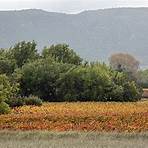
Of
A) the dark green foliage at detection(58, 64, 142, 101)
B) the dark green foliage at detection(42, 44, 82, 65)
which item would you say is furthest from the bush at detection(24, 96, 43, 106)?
the dark green foliage at detection(42, 44, 82, 65)

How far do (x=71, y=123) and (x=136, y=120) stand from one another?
334 centimetres

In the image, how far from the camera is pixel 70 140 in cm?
2106

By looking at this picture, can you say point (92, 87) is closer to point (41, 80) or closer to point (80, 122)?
point (41, 80)

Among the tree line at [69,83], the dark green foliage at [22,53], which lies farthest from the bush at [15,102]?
the dark green foliage at [22,53]

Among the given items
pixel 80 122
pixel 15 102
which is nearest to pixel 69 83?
pixel 15 102

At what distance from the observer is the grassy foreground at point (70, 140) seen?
734 inches

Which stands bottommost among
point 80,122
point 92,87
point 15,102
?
point 80,122

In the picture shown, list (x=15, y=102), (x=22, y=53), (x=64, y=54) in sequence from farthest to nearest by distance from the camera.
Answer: (x=64, y=54) < (x=22, y=53) < (x=15, y=102)

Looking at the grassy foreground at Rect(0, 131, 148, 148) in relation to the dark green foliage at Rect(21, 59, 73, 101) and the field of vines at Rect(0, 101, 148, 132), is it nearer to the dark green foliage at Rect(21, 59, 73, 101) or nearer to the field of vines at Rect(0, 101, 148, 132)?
the field of vines at Rect(0, 101, 148, 132)

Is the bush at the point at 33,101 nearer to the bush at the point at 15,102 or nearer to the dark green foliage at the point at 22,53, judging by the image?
the bush at the point at 15,102

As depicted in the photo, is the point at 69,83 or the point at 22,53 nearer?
the point at 69,83

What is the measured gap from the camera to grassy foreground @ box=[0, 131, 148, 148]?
18.7m

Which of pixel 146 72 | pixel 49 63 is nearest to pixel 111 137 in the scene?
pixel 49 63

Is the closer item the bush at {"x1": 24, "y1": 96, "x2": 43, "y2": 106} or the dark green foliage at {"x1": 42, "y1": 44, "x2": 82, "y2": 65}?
the bush at {"x1": 24, "y1": 96, "x2": 43, "y2": 106}
